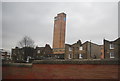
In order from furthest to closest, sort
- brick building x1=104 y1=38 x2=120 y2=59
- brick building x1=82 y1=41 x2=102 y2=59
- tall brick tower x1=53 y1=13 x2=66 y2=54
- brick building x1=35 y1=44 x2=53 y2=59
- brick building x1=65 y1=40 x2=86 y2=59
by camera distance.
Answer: brick building x1=35 y1=44 x2=53 y2=59 < tall brick tower x1=53 y1=13 x2=66 y2=54 < brick building x1=65 y1=40 x2=86 y2=59 < brick building x1=82 y1=41 x2=102 y2=59 < brick building x1=104 y1=38 x2=120 y2=59

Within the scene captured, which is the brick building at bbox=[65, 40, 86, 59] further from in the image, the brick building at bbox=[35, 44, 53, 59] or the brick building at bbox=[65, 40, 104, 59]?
the brick building at bbox=[35, 44, 53, 59]

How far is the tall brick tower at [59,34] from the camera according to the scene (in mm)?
42450

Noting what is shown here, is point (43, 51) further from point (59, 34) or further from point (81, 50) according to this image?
point (81, 50)

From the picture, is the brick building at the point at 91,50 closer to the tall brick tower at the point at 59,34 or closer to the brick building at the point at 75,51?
the brick building at the point at 75,51

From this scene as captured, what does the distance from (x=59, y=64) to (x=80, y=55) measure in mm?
20798

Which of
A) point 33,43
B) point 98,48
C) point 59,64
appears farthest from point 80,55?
point 59,64

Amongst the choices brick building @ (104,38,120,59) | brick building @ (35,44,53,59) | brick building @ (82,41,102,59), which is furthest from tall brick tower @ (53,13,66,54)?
brick building @ (104,38,120,59)

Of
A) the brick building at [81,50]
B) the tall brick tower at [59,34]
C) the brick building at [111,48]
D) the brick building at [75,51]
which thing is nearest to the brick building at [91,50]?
the brick building at [81,50]

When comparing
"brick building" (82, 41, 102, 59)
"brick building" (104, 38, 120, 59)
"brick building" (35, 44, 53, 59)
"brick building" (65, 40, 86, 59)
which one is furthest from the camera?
"brick building" (35, 44, 53, 59)

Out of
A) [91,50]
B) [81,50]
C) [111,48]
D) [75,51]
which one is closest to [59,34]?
[75,51]

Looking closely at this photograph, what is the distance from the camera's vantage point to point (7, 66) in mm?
16828

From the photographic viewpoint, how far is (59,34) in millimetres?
42406

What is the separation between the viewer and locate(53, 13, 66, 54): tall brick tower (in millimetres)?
42450

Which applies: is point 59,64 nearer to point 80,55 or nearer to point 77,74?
point 77,74
